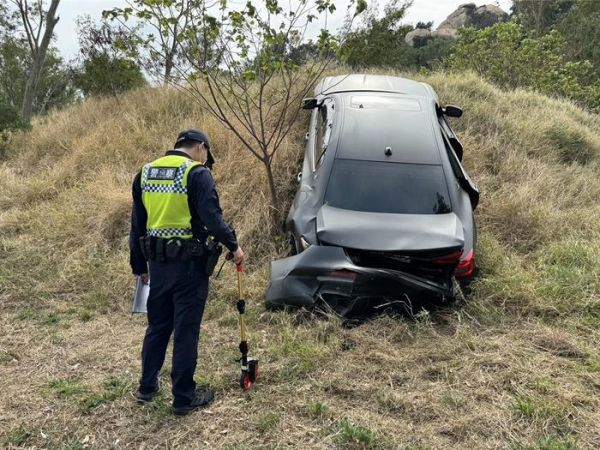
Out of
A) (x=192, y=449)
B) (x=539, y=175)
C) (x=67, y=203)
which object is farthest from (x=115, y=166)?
(x=539, y=175)

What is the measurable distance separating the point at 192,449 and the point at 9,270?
138 inches

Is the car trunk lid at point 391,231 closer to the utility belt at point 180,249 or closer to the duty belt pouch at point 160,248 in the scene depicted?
the utility belt at point 180,249

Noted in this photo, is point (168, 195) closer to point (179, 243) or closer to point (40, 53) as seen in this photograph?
point (179, 243)

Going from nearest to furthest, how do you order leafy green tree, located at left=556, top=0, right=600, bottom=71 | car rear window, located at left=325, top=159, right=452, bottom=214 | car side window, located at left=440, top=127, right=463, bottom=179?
car rear window, located at left=325, top=159, right=452, bottom=214, car side window, located at left=440, top=127, right=463, bottom=179, leafy green tree, located at left=556, top=0, right=600, bottom=71

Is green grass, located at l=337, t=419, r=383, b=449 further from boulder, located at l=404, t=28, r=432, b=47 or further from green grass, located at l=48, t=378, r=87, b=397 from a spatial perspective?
boulder, located at l=404, t=28, r=432, b=47

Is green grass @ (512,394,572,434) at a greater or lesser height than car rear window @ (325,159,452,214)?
lesser

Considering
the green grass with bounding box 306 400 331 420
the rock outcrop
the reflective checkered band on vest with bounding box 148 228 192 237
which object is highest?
the rock outcrop

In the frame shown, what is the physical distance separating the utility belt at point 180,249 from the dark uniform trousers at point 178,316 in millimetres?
37

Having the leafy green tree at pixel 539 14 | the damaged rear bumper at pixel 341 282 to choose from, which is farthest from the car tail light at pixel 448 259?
the leafy green tree at pixel 539 14

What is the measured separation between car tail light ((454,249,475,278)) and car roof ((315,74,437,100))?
97.3 inches

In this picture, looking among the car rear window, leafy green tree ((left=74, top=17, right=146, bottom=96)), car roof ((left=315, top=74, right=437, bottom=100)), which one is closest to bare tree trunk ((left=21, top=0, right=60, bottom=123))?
leafy green tree ((left=74, top=17, right=146, bottom=96))

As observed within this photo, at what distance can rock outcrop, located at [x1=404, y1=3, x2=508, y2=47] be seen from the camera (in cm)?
3269

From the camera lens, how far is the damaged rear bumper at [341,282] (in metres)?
3.65

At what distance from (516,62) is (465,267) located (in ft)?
33.2
